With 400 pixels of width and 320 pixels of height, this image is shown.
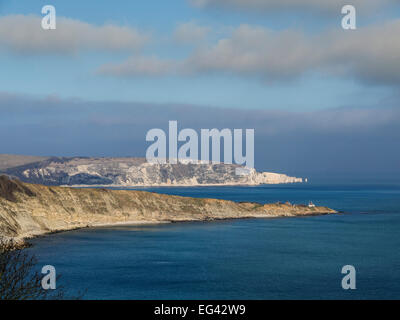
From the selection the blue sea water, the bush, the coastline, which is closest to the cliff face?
the coastline

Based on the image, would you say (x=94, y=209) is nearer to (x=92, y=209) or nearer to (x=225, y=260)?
(x=92, y=209)

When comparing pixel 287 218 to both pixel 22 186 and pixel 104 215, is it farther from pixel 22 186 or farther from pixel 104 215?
pixel 22 186

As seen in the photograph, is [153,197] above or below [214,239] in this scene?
above

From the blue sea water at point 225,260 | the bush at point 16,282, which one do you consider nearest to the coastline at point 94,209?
the blue sea water at point 225,260

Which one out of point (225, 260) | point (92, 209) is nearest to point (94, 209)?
point (92, 209)

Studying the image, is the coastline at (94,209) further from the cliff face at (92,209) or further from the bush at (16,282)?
the bush at (16,282)

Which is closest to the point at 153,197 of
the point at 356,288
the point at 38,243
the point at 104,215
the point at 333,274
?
the point at 104,215
